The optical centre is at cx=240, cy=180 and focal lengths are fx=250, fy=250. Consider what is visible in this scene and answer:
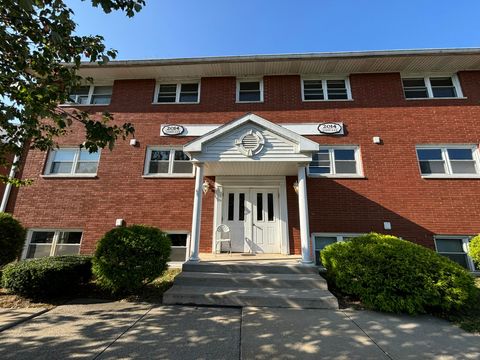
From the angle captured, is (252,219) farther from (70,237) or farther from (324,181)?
(70,237)

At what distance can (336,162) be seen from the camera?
378 inches

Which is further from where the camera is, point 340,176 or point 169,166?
point 169,166

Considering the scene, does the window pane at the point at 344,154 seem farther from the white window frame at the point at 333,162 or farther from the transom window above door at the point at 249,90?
the transom window above door at the point at 249,90

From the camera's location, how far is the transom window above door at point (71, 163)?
32.7ft

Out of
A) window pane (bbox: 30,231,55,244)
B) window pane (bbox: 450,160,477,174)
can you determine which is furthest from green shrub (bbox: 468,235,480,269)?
window pane (bbox: 30,231,55,244)

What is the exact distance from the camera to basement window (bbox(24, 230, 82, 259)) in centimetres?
920

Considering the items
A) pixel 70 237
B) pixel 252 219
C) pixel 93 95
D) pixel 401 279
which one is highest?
pixel 93 95

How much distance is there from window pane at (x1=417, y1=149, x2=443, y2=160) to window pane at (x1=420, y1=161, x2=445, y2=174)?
0.16 m

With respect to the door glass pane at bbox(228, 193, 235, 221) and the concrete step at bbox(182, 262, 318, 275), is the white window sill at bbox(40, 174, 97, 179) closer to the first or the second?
the door glass pane at bbox(228, 193, 235, 221)

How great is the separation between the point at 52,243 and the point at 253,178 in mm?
7791

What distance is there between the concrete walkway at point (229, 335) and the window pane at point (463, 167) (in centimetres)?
687

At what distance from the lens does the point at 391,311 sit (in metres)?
5.10

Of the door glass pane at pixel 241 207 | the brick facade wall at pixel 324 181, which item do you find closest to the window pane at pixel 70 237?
the brick facade wall at pixel 324 181

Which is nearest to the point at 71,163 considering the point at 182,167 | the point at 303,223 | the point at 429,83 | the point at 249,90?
the point at 182,167
